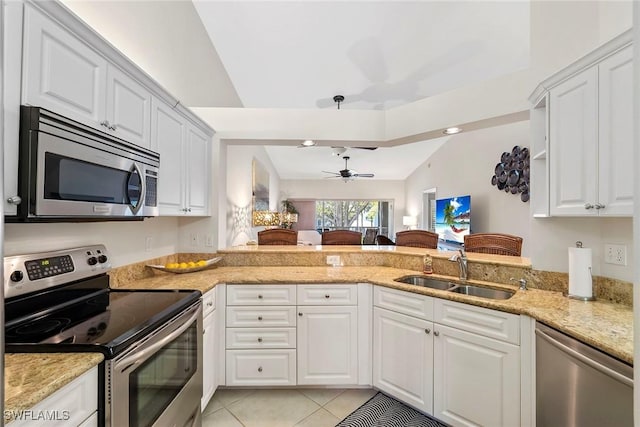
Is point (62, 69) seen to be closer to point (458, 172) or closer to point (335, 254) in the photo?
point (335, 254)

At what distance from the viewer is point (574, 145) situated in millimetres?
1586

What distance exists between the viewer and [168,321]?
1.43 m

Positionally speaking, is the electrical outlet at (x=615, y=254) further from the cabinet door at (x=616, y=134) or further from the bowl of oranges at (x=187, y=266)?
the bowl of oranges at (x=187, y=266)

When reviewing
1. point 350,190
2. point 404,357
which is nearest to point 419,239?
point 404,357

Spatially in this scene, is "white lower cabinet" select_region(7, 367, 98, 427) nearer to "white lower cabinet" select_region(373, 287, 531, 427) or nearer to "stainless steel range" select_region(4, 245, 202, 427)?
"stainless steel range" select_region(4, 245, 202, 427)

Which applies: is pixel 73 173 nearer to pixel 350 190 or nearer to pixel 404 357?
pixel 404 357

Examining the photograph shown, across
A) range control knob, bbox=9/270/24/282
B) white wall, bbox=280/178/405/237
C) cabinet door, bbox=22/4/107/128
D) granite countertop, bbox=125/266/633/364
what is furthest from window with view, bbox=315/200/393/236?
range control knob, bbox=9/270/24/282

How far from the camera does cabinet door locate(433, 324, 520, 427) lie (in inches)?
63.0

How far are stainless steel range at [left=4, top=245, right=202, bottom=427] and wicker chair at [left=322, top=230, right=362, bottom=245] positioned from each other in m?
2.83

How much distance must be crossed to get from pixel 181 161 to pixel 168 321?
1.22 m

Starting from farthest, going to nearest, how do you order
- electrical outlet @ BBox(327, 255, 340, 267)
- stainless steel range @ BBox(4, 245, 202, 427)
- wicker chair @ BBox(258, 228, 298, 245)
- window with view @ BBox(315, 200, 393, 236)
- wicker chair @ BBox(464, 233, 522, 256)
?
window with view @ BBox(315, 200, 393, 236) < wicker chair @ BBox(258, 228, 298, 245) < wicker chair @ BBox(464, 233, 522, 256) < electrical outlet @ BBox(327, 255, 340, 267) < stainless steel range @ BBox(4, 245, 202, 427)

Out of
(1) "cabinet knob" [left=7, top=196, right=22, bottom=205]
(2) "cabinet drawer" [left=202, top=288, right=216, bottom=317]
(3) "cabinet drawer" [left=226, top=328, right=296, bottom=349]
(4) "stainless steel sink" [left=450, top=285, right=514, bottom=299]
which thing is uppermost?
(1) "cabinet knob" [left=7, top=196, right=22, bottom=205]

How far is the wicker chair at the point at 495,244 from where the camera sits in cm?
319

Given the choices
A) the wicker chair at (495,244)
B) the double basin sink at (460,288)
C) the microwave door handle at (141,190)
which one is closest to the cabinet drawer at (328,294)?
the double basin sink at (460,288)
